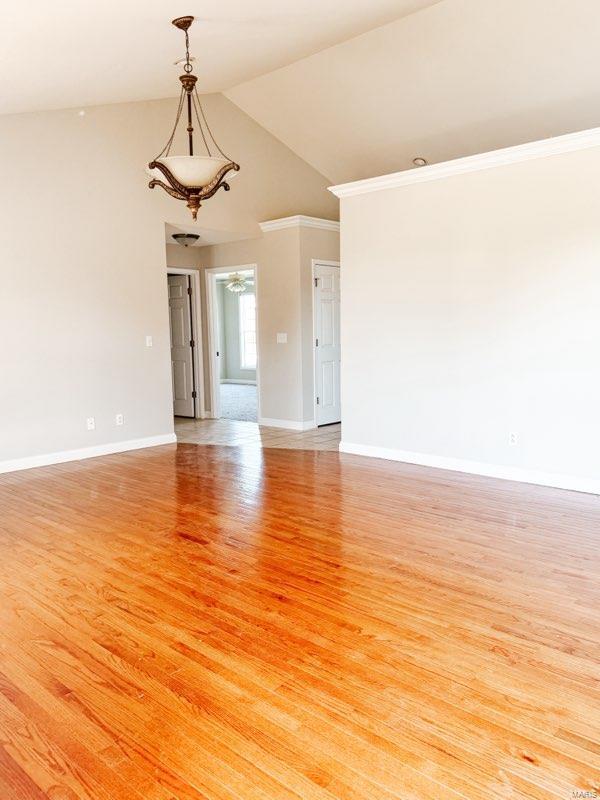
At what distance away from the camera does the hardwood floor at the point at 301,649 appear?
5.89ft

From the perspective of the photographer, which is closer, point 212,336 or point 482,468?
point 482,468

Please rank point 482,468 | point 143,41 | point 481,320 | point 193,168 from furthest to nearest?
point 482,468 < point 481,320 < point 143,41 < point 193,168

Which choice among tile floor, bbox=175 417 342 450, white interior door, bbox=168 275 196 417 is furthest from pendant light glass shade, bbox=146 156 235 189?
white interior door, bbox=168 275 196 417

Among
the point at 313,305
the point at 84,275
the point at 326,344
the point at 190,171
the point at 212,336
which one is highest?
the point at 190,171

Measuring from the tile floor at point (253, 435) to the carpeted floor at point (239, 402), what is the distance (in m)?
0.71

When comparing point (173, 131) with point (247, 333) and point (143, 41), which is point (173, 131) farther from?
point (247, 333)

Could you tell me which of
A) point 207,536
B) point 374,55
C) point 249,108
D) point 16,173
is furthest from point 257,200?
point 207,536

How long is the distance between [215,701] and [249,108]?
270 inches

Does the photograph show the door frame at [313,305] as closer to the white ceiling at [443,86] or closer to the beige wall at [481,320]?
the white ceiling at [443,86]

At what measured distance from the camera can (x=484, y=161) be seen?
501cm

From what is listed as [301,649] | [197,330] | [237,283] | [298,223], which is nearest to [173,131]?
[298,223]

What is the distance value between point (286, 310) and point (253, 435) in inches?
66.2

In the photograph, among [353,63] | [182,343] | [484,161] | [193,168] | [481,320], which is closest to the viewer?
[193,168]

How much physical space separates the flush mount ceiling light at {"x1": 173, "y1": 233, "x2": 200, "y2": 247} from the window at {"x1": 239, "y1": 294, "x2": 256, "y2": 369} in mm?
6619
